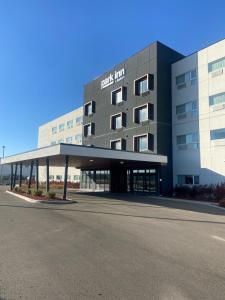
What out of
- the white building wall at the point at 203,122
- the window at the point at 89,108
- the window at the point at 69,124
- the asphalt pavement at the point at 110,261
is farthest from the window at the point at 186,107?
the window at the point at 69,124

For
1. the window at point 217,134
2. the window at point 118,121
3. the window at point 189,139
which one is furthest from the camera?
the window at point 118,121

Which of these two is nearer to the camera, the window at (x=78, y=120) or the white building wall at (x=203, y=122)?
the white building wall at (x=203, y=122)

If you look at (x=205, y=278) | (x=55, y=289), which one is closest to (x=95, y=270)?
(x=55, y=289)

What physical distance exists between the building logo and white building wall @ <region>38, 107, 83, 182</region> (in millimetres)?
14873

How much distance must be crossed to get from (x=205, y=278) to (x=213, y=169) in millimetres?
23316

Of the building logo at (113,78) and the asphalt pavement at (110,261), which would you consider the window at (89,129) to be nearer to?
the building logo at (113,78)

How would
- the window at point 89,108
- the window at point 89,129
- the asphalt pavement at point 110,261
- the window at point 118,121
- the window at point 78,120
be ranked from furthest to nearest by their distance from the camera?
the window at point 78,120 → the window at point 89,108 → the window at point 89,129 → the window at point 118,121 → the asphalt pavement at point 110,261

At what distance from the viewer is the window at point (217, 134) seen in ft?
90.8

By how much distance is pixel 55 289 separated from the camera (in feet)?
17.8

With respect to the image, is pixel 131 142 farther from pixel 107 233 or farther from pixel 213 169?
pixel 107 233

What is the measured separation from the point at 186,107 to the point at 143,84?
Result: 19.8 feet

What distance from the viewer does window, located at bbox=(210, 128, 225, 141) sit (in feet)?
90.8

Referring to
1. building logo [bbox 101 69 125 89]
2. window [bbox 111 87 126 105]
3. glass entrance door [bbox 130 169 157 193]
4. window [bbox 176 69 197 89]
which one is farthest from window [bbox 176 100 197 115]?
building logo [bbox 101 69 125 89]

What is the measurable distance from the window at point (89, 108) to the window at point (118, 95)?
507 cm
